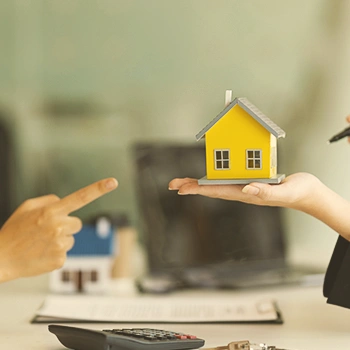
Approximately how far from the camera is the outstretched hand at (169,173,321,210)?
82 centimetres

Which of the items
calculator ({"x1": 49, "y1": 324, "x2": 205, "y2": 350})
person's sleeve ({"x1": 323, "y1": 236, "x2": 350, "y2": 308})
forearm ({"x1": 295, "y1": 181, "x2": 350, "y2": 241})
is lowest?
calculator ({"x1": 49, "y1": 324, "x2": 205, "y2": 350})

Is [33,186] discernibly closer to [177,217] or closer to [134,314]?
[177,217]

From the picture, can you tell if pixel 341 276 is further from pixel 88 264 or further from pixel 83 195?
pixel 88 264

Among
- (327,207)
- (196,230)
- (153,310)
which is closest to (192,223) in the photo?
(196,230)

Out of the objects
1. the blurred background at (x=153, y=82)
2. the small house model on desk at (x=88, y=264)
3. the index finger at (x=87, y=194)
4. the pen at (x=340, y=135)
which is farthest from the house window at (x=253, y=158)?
the blurred background at (x=153, y=82)

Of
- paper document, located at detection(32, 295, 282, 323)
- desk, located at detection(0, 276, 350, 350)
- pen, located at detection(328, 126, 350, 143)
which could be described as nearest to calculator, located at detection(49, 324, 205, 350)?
desk, located at detection(0, 276, 350, 350)

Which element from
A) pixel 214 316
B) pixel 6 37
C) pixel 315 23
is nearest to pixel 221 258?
pixel 214 316

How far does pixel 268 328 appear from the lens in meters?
0.99

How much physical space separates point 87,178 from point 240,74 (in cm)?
55

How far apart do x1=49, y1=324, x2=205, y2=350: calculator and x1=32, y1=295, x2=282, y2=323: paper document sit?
18 centimetres

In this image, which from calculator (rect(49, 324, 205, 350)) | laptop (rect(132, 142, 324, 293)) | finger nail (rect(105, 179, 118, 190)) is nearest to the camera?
calculator (rect(49, 324, 205, 350))

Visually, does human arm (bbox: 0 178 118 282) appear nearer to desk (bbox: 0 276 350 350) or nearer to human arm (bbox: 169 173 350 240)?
desk (bbox: 0 276 350 350)

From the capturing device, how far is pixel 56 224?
1109 millimetres

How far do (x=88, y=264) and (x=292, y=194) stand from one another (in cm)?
62
